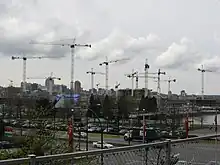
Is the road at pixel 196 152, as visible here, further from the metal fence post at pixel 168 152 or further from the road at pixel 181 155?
the metal fence post at pixel 168 152

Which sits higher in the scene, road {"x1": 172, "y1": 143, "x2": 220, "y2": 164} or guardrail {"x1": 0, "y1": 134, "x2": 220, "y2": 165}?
guardrail {"x1": 0, "y1": 134, "x2": 220, "y2": 165}

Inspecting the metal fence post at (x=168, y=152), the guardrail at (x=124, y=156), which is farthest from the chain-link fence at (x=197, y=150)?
the metal fence post at (x=168, y=152)

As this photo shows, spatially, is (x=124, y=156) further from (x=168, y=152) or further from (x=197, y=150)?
(x=197, y=150)

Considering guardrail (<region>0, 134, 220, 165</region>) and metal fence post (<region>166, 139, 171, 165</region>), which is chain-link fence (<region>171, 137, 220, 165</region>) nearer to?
guardrail (<region>0, 134, 220, 165</region>)

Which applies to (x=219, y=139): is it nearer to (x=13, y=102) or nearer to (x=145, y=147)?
(x=145, y=147)

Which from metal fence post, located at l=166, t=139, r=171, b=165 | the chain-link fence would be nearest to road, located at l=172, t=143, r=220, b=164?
the chain-link fence

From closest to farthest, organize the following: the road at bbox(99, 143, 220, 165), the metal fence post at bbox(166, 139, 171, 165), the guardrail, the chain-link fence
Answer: the guardrail, the road at bbox(99, 143, 220, 165), the metal fence post at bbox(166, 139, 171, 165), the chain-link fence

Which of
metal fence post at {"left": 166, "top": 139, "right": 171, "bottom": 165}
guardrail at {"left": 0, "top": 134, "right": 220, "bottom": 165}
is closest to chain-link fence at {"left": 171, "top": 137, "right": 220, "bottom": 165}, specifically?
guardrail at {"left": 0, "top": 134, "right": 220, "bottom": 165}

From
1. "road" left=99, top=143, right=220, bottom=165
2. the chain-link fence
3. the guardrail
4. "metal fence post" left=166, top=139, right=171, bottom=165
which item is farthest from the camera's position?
the chain-link fence

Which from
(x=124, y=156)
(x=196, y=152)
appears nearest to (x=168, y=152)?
(x=124, y=156)

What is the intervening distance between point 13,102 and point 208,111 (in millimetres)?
54144

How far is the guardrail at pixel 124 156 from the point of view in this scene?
3789 millimetres

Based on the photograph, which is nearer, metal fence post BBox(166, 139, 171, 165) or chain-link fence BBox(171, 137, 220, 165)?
metal fence post BBox(166, 139, 171, 165)

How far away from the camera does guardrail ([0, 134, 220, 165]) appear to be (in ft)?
12.4
